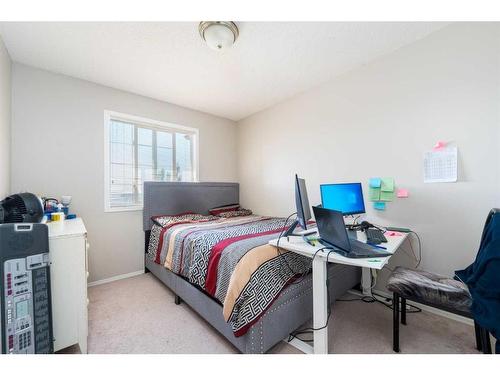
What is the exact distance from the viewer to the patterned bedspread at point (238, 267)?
51.9 inches

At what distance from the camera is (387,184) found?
2.13 meters

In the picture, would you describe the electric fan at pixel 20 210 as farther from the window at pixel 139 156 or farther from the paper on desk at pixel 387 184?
the paper on desk at pixel 387 184

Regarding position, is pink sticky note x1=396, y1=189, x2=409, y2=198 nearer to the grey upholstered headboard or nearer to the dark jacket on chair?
the dark jacket on chair

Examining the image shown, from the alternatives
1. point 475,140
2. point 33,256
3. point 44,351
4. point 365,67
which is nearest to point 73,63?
point 33,256

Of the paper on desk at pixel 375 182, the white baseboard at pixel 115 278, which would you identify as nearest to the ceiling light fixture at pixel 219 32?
the paper on desk at pixel 375 182

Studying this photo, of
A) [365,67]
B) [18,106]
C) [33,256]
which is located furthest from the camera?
[365,67]

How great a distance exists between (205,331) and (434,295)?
63.6 inches

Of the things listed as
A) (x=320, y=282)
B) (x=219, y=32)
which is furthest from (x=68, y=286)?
(x=219, y=32)

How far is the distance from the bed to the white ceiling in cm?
171

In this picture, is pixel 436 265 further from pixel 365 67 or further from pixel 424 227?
pixel 365 67

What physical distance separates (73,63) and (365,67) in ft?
9.96

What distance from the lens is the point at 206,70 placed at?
2.38 m

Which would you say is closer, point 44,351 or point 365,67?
point 44,351

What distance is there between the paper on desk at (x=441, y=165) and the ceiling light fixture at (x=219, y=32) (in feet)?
6.42
